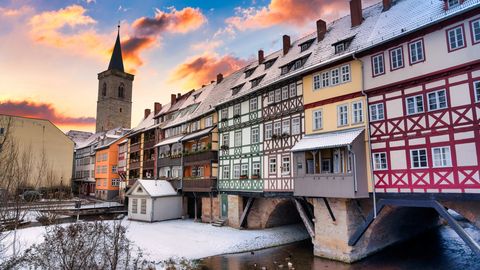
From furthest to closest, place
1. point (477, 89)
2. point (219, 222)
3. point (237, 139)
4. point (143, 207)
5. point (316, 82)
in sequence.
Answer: point (143, 207)
point (219, 222)
point (237, 139)
point (316, 82)
point (477, 89)

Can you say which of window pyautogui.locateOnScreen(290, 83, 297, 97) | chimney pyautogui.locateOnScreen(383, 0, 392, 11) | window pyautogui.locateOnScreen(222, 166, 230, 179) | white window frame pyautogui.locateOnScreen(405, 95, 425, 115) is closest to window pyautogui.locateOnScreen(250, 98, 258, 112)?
window pyautogui.locateOnScreen(290, 83, 297, 97)

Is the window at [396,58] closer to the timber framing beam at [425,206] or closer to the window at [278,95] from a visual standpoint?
the timber framing beam at [425,206]

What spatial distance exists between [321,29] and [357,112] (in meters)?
8.94

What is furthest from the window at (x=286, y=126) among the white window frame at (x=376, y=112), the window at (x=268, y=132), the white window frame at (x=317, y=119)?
the white window frame at (x=376, y=112)

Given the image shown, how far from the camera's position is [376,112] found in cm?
1703

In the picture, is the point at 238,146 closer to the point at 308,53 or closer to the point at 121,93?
the point at 308,53

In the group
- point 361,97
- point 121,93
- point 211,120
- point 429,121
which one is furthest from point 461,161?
point 121,93

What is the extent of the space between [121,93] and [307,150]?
6891 cm

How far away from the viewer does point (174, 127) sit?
37406mm

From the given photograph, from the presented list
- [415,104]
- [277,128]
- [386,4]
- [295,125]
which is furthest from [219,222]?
[386,4]

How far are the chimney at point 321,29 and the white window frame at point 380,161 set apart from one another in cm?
1056

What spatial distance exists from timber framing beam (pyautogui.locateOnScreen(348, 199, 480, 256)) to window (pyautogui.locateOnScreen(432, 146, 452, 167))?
1.70 m

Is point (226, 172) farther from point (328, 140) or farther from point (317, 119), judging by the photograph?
point (328, 140)

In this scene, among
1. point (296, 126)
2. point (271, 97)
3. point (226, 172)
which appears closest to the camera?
point (296, 126)
